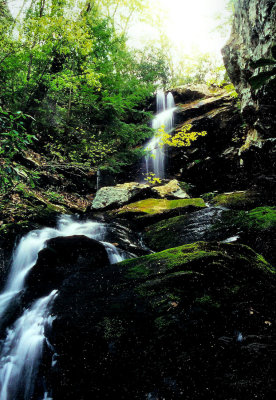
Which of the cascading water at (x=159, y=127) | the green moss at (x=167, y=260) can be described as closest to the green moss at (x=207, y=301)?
the green moss at (x=167, y=260)

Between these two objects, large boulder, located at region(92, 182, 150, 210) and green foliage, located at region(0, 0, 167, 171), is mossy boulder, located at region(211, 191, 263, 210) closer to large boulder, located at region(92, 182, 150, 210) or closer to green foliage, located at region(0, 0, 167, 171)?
large boulder, located at region(92, 182, 150, 210)

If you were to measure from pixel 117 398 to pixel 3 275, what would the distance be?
4.03m

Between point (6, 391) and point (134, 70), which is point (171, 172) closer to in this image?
point (134, 70)

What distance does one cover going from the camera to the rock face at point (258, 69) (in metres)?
5.54

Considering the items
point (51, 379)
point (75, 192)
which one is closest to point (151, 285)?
point (51, 379)

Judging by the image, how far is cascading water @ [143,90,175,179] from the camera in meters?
15.8

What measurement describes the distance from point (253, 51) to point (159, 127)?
10.1 metres

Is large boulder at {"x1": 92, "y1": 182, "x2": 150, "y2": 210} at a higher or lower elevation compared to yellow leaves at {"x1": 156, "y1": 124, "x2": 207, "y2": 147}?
Answer: lower

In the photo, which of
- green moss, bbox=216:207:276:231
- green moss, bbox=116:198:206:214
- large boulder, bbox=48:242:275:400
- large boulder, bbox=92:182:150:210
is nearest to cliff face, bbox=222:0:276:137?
green moss, bbox=216:207:276:231

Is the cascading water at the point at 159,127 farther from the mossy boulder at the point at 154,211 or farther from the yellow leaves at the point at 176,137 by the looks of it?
the mossy boulder at the point at 154,211

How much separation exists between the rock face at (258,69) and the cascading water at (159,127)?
5.43 meters

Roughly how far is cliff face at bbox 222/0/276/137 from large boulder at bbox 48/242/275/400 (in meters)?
4.80

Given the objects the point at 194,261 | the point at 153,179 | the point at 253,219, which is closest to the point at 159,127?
the point at 153,179

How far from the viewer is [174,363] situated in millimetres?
1674
